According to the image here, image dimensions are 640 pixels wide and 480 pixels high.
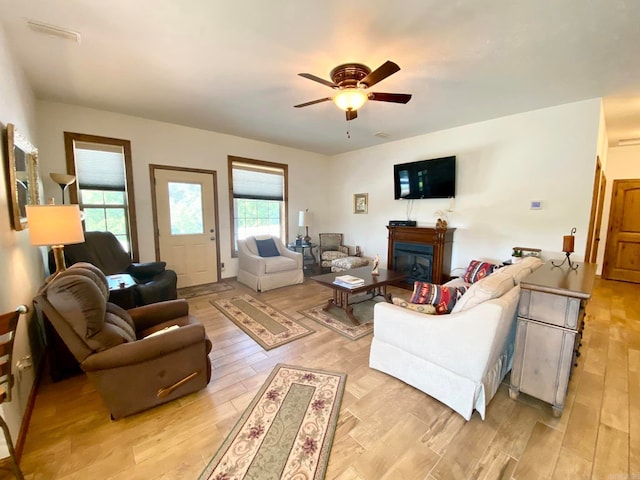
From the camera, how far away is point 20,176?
2.12 meters

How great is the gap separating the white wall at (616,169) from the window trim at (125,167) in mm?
8185

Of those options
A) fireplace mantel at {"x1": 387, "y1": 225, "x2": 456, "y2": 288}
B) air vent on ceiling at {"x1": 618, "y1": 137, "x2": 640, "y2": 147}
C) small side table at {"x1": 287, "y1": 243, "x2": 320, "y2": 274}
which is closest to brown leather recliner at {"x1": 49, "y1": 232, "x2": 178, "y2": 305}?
small side table at {"x1": 287, "y1": 243, "x2": 320, "y2": 274}

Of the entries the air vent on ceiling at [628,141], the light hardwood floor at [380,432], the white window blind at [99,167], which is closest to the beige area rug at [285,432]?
the light hardwood floor at [380,432]

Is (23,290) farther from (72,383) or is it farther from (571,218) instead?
(571,218)

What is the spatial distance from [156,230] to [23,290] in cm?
226

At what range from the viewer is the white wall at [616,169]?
15.8 ft

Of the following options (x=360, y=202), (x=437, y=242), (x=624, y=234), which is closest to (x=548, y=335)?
(x=437, y=242)

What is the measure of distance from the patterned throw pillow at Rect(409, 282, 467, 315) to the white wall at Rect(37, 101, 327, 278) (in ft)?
12.4

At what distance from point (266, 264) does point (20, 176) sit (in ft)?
9.25

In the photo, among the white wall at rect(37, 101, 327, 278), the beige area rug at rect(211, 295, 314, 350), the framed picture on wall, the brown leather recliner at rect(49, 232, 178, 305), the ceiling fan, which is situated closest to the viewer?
the ceiling fan

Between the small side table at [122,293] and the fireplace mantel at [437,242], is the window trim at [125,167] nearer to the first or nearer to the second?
the small side table at [122,293]

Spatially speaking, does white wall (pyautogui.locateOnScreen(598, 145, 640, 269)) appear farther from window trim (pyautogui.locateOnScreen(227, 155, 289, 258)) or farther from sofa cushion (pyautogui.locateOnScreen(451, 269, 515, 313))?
window trim (pyautogui.locateOnScreen(227, 155, 289, 258))

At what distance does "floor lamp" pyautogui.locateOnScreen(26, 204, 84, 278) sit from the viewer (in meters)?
1.84

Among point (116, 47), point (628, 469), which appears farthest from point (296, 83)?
point (628, 469)
